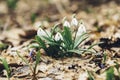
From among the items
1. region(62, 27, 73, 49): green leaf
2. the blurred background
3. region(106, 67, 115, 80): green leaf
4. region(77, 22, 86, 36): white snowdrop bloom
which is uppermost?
the blurred background

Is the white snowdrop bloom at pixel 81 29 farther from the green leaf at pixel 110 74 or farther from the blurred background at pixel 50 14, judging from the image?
the blurred background at pixel 50 14

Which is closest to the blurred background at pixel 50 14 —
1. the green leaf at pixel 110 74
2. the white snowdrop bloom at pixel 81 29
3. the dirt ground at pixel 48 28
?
the dirt ground at pixel 48 28

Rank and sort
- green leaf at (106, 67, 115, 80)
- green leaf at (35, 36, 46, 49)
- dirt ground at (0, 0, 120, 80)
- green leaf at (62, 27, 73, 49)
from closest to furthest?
1. green leaf at (106, 67, 115, 80)
2. dirt ground at (0, 0, 120, 80)
3. green leaf at (35, 36, 46, 49)
4. green leaf at (62, 27, 73, 49)

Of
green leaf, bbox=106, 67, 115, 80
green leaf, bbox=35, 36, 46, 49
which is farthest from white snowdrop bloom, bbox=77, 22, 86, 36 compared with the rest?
green leaf, bbox=106, 67, 115, 80

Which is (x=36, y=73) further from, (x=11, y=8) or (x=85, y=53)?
(x=11, y=8)

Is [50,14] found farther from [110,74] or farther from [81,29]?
[110,74]

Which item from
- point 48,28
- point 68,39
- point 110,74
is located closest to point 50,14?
point 48,28

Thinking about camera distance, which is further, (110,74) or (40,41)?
(40,41)

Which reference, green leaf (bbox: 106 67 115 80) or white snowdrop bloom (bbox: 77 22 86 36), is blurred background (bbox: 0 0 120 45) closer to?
white snowdrop bloom (bbox: 77 22 86 36)

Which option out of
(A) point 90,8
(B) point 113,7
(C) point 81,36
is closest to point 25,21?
(A) point 90,8
